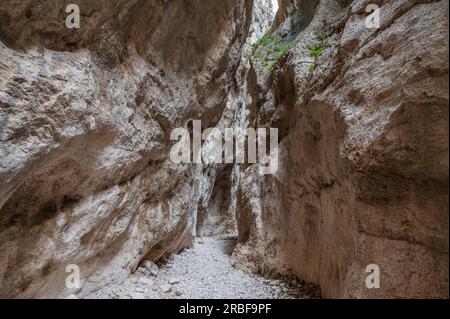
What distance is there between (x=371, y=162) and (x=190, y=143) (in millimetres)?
5523

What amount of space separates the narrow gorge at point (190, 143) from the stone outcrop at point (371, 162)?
17mm

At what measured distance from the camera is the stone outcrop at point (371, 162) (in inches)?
105

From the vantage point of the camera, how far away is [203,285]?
17.6 ft

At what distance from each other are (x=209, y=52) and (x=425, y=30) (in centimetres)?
496

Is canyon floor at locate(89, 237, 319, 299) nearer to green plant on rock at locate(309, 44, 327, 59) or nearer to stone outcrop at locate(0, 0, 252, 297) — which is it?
stone outcrop at locate(0, 0, 252, 297)

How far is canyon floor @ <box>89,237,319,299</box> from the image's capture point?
4.80 meters

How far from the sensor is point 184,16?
6074mm

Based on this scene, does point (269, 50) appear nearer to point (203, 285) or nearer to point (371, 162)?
point (371, 162)

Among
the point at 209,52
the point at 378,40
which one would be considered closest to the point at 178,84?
the point at 209,52

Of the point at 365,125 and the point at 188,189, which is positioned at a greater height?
the point at 365,125

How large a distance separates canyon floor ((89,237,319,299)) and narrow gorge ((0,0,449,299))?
1.8 inches

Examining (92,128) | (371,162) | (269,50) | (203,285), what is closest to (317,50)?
(269,50)
